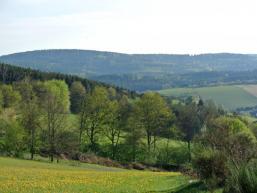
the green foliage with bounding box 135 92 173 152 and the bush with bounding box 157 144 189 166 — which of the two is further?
the green foliage with bounding box 135 92 173 152

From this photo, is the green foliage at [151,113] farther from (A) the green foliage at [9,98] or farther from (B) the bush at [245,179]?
(B) the bush at [245,179]

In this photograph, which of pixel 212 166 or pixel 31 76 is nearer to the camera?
pixel 212 166

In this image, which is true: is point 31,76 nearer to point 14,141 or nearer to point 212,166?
point 14,141

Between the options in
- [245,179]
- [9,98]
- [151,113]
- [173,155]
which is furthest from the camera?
[9,98]

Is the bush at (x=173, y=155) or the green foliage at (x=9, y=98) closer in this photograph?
the bush at (x=173, y=155)

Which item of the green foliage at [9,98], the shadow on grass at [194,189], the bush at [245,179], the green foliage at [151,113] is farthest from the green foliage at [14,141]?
the bush at [245,179]

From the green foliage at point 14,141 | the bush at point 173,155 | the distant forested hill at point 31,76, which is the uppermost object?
the distant forested hill at point 31,76

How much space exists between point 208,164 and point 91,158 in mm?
53605

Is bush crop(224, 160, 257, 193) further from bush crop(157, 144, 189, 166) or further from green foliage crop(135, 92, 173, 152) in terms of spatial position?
green foliage crop(135, 92, 173, 152)

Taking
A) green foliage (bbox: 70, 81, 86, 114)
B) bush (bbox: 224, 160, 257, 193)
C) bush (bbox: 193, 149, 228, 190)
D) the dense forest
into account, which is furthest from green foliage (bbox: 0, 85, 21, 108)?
bush (bbox: 224, 160, 257, 193)

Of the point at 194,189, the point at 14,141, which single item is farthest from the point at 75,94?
the point at 194,189

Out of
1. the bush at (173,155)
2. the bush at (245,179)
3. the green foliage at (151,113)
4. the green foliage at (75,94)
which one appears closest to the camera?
the bush at (245,179)

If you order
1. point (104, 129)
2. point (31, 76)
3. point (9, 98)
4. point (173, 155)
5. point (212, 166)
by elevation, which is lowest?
point (173, 155)

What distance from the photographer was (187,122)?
101938 mm
